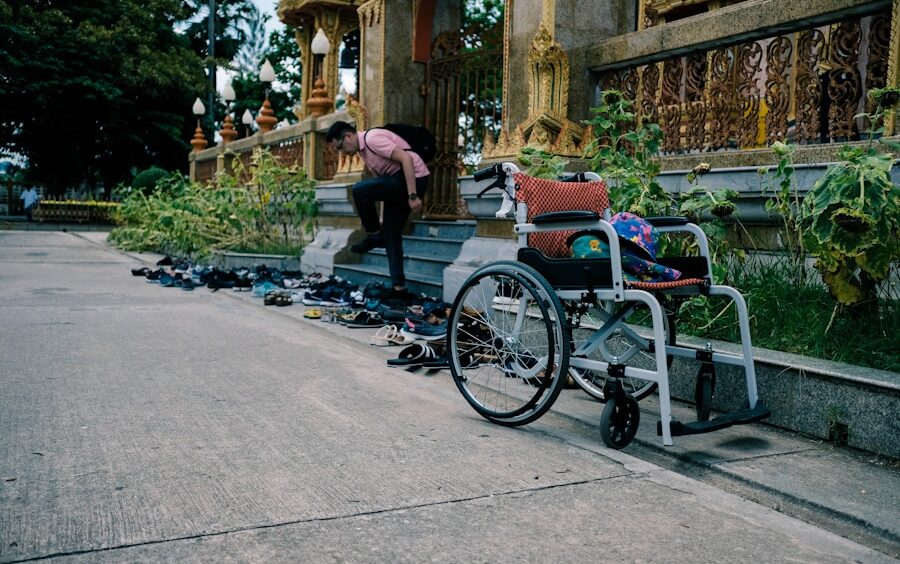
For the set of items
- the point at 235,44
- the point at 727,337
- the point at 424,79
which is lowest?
the point at 727,337

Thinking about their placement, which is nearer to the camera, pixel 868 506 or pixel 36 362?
pixel 868 506

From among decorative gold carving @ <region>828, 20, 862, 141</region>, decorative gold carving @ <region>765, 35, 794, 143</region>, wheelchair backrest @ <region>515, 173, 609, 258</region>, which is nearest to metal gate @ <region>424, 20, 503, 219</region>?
decorative gold carving @ <region>765, 35, 794, 143</region>

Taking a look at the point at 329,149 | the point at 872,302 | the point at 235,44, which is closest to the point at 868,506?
the point at 872,302

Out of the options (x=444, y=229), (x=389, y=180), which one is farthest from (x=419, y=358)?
(x=444, y=229)

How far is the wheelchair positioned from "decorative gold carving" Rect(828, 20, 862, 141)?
5.12 feet

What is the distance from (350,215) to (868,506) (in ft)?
27.3

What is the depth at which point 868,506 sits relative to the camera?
9.88 feet

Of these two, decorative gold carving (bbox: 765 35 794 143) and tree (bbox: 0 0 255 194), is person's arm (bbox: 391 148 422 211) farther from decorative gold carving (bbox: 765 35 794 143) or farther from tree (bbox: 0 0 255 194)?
tree (bbox: 0 0 255 194)

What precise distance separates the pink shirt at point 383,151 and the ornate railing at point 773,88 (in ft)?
7.27

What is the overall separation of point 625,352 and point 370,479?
1.98m

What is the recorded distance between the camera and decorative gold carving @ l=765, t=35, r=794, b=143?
17.8ft

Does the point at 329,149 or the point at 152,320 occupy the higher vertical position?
the point at 329,149

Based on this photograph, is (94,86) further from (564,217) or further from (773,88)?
(564,217)

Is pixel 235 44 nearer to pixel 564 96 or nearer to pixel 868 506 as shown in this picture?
pixel 564 96
